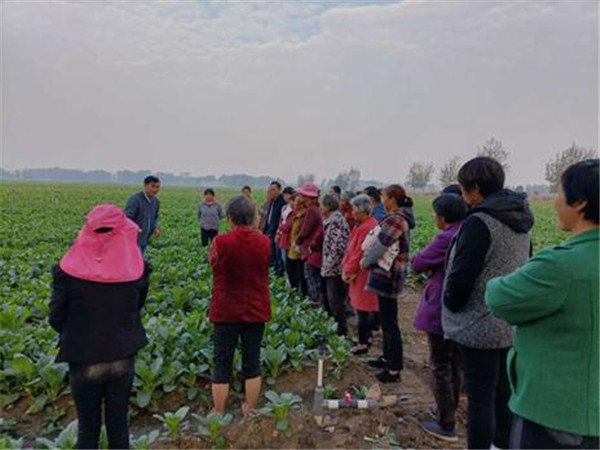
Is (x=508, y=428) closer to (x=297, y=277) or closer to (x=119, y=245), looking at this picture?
(x=119, y=245)

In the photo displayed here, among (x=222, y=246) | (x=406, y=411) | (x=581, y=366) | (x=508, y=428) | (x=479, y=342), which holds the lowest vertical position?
(x=406, y=411)

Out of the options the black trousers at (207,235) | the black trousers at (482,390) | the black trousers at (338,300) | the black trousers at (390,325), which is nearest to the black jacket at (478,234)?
the black trousers at (482,390)

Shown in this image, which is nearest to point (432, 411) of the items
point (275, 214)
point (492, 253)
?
point (492, 253)

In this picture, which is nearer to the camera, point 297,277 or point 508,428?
point 508,428

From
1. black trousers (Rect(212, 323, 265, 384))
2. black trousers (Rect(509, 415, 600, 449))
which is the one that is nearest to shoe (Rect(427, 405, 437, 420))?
black trousers (Rect(212, 323, 265, 384))

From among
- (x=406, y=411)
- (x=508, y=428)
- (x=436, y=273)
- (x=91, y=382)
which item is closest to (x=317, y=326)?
(x=406, y=411)

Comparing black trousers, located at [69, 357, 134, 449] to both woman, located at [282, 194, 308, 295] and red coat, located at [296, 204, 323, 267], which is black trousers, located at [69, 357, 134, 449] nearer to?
red coat, located at [296, 204, 323, 267]

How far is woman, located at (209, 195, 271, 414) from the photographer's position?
3.72m

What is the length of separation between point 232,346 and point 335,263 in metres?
2.15

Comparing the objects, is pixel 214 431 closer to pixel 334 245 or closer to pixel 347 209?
pixel 334 245

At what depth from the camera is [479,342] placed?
2865 mm

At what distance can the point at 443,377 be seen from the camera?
365cm

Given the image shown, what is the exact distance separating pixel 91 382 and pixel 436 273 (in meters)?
2.55

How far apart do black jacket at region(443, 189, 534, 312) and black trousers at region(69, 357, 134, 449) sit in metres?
2.03
